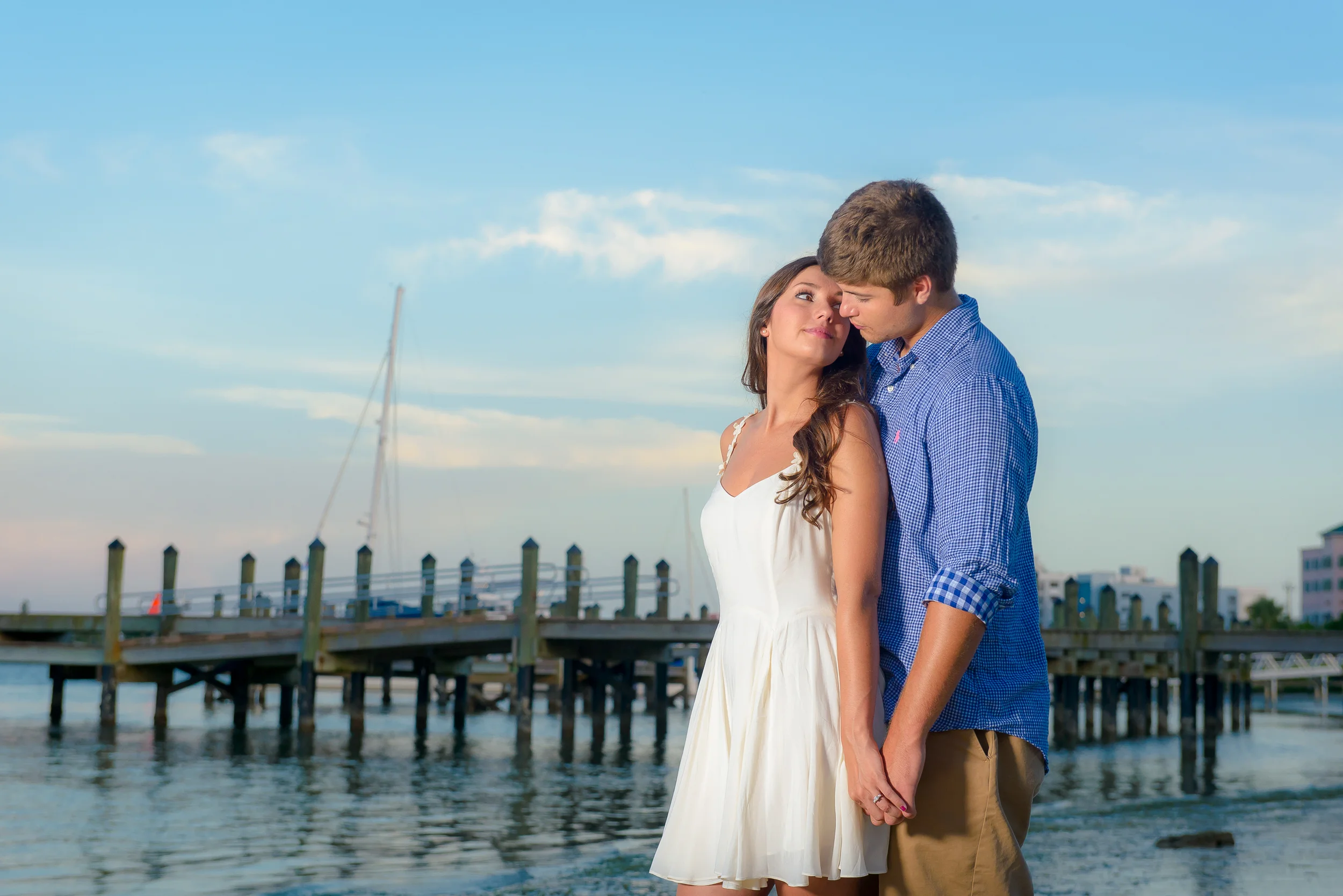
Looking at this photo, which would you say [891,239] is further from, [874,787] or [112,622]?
[112,622]

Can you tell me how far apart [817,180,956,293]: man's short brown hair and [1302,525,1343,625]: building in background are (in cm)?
11031

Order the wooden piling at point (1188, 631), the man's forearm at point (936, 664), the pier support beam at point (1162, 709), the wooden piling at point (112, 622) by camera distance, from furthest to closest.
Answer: the pier support beam at point (1162, 709), the wooden piling at point (1188, 631), the wooden piling at point (112, 622), the man's forearm at point (936, 664)

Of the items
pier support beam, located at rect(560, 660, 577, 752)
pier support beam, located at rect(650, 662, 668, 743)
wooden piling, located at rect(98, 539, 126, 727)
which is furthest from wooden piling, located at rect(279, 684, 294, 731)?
pier support beam, located at rect(650, 662, 668, 743)

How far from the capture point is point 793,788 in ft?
7.94

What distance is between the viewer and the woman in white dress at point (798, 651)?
93.2 inches

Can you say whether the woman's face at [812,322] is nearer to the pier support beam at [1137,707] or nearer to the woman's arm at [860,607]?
the woman's arm at [860,607]

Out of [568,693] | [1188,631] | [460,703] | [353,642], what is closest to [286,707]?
[460,703]

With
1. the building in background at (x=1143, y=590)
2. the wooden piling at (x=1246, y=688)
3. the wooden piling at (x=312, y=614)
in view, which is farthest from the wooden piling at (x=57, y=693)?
the building in background at (x=1143, y=590)

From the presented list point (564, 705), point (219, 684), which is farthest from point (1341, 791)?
point (219, 684)

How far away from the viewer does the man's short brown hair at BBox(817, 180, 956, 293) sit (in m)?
2.30

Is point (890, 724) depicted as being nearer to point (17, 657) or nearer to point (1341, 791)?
point (1341, 791)

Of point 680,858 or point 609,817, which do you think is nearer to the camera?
point 680,858

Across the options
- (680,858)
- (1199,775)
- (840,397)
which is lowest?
(1199,775)

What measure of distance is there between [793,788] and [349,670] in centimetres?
2238
